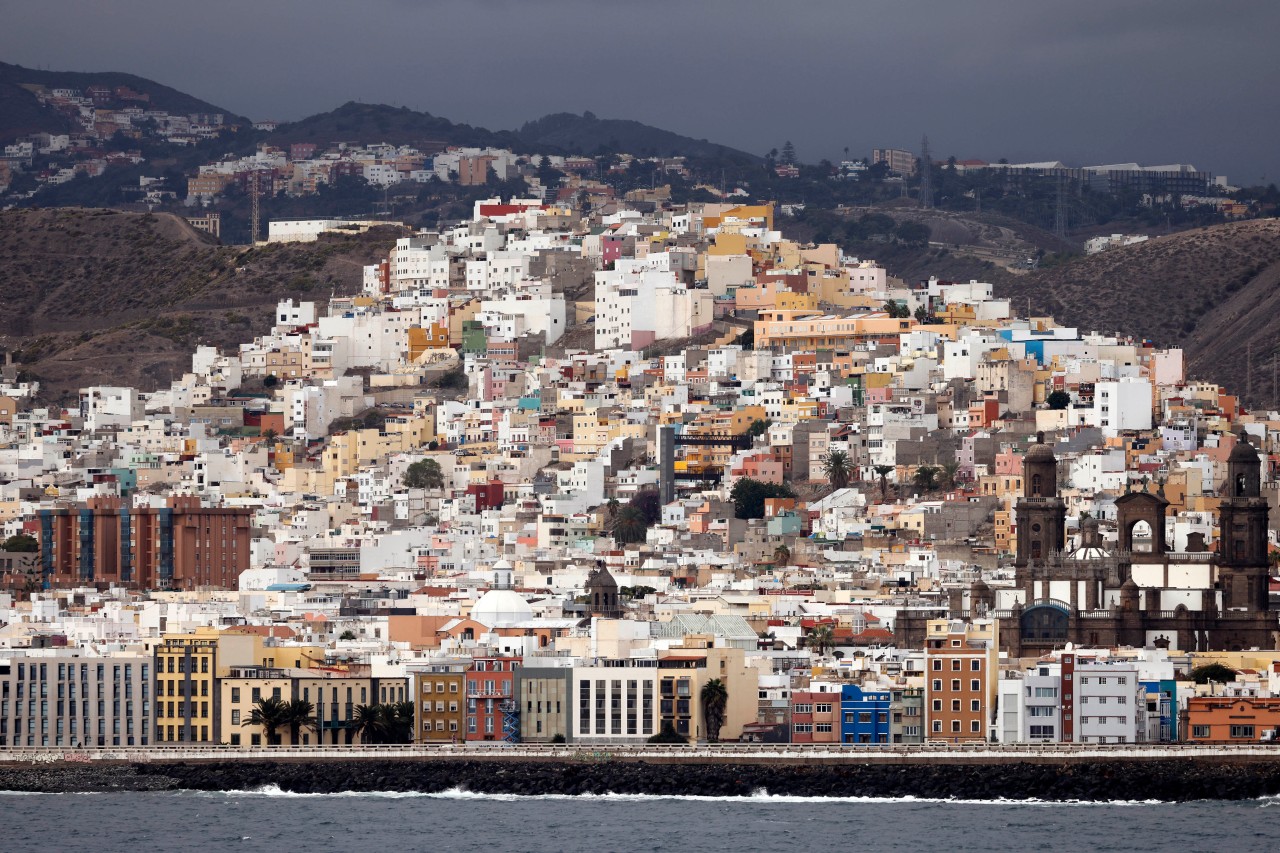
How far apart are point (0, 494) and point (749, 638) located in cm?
3964

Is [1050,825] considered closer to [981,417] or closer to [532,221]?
[981,417]

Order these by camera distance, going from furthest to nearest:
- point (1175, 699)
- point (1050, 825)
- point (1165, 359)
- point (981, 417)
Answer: point (1165, 359), point (981, 417), point (1175, 699), point (1050, 825)

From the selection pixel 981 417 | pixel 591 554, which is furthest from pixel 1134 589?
pixel 981 417

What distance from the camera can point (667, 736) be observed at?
59.1 metres

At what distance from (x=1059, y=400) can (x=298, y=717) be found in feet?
130

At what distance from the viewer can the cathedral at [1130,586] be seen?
6456 cm

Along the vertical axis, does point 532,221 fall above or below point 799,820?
above

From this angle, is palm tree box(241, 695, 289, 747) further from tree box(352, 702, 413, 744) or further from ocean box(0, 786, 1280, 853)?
ocean box(0, 786, 1280, 853)

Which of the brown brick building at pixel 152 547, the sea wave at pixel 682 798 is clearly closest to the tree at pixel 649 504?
the brown brick building at pixel 152 547

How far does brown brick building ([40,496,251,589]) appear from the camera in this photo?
8644 cm

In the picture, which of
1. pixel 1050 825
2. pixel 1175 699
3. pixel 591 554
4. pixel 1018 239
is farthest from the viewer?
pixel 1018 239

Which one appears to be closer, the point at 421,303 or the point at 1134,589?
the point at 1134,589

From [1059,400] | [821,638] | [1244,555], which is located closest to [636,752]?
[821,638]

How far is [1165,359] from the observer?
4011 inches
